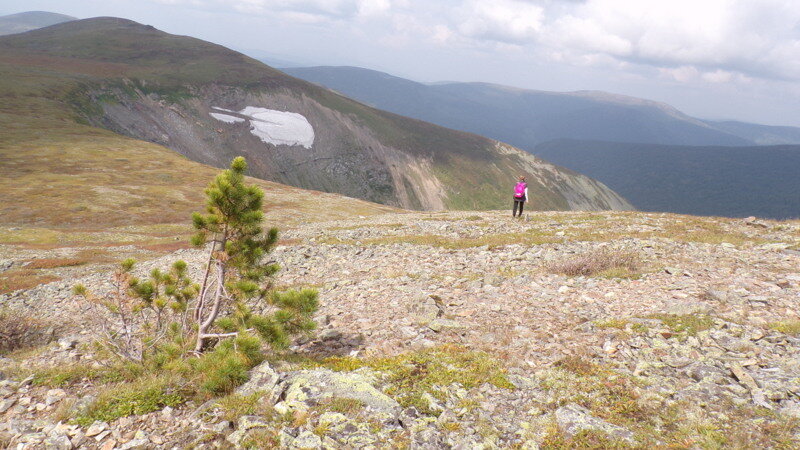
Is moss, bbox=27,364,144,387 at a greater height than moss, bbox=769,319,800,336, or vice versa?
moss, bbox=769,319,800,336

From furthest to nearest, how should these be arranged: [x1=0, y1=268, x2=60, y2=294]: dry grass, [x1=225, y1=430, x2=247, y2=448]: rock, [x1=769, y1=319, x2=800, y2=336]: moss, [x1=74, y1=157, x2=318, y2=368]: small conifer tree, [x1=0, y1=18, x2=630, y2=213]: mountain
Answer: [x1=0, y1=18, x2=630, y2=213]: mountain < [x1=0, y1=268, x2=60, y2=294]: dry grass < [x1=769, y1=319, x2=800, y2=336]: moss < [x1=74, y1=157, x2=318, y2=368]: small conifer tree < [x1=225, y1=430, x2=247, y2=448]: rock

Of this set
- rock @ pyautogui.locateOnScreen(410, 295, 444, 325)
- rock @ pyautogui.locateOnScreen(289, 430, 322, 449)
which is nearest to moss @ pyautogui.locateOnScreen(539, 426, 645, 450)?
rock @ pyautogui.locateOnScreen(289, 430, 322, 449)

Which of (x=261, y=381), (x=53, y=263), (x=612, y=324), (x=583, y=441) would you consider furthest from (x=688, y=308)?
(x=53, y=263)

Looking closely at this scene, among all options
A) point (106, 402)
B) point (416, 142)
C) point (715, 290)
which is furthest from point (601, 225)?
point (416, 142)

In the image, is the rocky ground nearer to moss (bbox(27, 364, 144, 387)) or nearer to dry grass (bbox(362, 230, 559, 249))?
moss (bbox(27, 364, 144, 387))

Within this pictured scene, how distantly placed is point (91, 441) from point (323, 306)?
775 centimetres

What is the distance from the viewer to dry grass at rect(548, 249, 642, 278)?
15.1m

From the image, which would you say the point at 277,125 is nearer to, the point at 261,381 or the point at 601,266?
the point at 601,266

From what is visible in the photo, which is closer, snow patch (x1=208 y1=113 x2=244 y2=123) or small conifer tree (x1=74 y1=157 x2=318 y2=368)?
small conifer tree (x1=74 y1=157 x2=318 y2=368)

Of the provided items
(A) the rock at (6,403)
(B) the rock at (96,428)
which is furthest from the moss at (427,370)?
(A) the rock at (6,403)

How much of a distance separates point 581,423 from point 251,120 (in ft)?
448

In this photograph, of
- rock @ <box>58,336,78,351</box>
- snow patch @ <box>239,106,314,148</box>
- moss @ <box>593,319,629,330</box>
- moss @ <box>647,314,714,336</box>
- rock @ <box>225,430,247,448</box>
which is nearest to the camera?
rock @ <box>225,430,247,448</box>

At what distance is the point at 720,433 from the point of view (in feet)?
20.1

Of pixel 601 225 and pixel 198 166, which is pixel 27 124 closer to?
pixel 198 166
